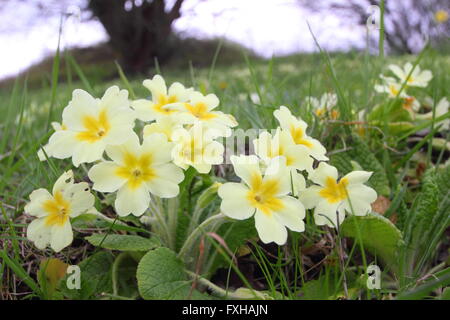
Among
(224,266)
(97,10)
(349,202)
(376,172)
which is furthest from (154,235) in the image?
(97,10)

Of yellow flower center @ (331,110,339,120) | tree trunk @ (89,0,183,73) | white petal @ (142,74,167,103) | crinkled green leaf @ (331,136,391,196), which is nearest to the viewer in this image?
white petal @ (142,74,167,103)

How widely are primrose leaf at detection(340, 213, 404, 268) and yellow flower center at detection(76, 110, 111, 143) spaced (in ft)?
1.56

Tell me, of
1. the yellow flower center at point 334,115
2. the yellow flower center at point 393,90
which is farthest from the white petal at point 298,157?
the yellow flower center at point 393,90

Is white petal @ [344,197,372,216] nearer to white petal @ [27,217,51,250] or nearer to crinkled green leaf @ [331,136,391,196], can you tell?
crinkled green leaf @ [331,136,391,196]

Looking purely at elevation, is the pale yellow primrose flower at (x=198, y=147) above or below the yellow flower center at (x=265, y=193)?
above

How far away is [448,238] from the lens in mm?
1009

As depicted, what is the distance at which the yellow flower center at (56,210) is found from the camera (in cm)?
75

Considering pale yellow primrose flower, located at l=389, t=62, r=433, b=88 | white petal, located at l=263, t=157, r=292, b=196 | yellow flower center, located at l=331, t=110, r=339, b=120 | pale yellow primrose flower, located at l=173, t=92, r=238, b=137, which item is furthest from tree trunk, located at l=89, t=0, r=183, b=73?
white petal, located at l=263, t=157, r=292, b=196

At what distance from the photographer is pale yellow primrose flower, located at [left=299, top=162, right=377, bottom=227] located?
764 millimetres

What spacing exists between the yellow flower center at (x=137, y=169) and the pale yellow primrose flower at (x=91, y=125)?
46 mm

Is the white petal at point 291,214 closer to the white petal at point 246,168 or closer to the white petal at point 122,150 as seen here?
the white petal at point 246,168
